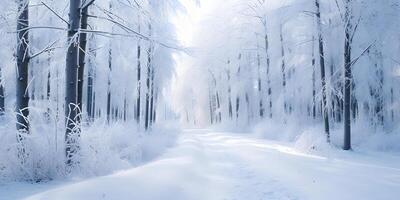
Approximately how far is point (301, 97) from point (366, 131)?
1206cm

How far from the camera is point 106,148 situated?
7.67m

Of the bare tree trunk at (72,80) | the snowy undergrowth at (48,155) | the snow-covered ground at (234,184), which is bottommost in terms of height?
→ the snow-covered ground at (234,184)

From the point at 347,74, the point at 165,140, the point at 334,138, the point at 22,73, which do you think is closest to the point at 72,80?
the point at 22,73

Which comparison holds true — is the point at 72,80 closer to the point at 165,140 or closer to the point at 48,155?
the point at 48,155

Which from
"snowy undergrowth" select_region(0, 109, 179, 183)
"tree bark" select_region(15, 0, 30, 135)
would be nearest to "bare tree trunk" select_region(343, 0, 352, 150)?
"snowy undergrowth" select_region(0, 109, 179, 183)

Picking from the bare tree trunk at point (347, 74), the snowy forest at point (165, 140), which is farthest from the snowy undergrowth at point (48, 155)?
the bare tree trunk at point (347, 74)

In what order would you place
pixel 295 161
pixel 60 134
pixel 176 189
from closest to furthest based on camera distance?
pixel 176 189 < pixel 60 134 < pixel 295 161

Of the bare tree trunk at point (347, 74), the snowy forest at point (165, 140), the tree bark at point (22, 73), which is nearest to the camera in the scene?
the snowy forest at point (165, 140)

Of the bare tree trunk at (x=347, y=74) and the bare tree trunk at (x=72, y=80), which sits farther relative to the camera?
the bare tree trunk at (x=347, y=74)

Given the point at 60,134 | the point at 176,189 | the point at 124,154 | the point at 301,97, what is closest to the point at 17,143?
the point at 60,134

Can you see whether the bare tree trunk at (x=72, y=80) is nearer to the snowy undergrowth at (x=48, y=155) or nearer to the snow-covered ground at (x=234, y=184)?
the snowy undergrowth at (x=48, y=155)

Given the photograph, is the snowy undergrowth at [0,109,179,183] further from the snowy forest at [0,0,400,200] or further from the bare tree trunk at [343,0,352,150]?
the bare tree trunk at [343,0,352,150]

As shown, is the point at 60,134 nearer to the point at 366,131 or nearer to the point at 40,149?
the point at 40,149

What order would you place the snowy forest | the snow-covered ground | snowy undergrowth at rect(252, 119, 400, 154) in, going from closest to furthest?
1. the snow-covered ground
2. the snowy forest
3. snowy undergrowth at rect(252, 119, 400, 154)
